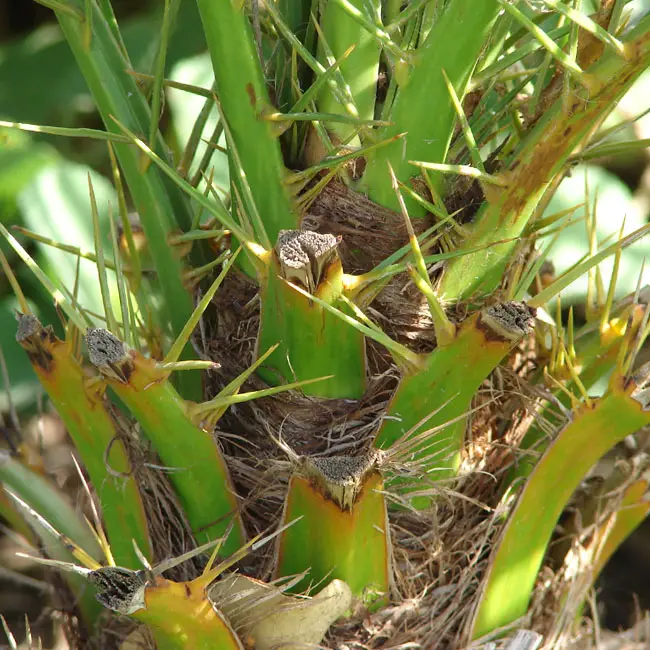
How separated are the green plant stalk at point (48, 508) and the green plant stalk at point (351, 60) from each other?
450 mm

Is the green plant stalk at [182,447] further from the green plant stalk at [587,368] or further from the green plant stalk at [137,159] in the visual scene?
the green plant stalk at [587,368]

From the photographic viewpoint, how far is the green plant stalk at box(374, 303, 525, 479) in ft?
1.74

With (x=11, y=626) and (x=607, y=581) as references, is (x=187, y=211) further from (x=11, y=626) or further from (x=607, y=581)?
(x=607, y=581)

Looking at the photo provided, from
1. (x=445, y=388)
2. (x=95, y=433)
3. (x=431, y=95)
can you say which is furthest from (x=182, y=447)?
(x=431, y=95)

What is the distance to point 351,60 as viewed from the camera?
1.89 feet

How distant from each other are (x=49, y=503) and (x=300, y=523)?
30 cm

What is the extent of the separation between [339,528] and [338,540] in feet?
0.04

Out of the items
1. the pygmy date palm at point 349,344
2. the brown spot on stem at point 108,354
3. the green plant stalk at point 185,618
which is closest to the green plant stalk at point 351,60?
Result: the pygmy date palm at point 349,344

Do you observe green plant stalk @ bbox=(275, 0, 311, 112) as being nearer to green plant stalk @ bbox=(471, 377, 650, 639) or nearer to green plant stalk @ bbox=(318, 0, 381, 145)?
green plant stalk @ bbox=(318, 0, 381, 145)

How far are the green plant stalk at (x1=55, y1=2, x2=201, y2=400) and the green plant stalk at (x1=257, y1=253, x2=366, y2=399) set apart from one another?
12 cm

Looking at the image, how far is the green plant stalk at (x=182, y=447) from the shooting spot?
1.76ft

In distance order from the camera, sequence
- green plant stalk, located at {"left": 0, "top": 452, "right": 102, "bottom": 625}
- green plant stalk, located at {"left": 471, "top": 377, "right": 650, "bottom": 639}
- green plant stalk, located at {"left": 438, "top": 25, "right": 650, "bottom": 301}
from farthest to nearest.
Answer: green plant stalk, located at {"left": 0, "top": 452, "right": 102, "bottom": 625}
green plant stalk, located at {"left": 471, "top": 377, "right": 650, "bottom": 639}
green plant stalk, located at {"left": 438, "top": 25, "right": 650, "bottom": 301}

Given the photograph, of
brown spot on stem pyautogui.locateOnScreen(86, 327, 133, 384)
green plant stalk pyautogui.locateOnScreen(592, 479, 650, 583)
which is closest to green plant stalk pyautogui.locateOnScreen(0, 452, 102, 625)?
brown spot on stem pyautogui.locateOnScreen(86, 327, 133, 384)

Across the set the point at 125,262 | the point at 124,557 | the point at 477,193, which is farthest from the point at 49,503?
the point at 477,193
